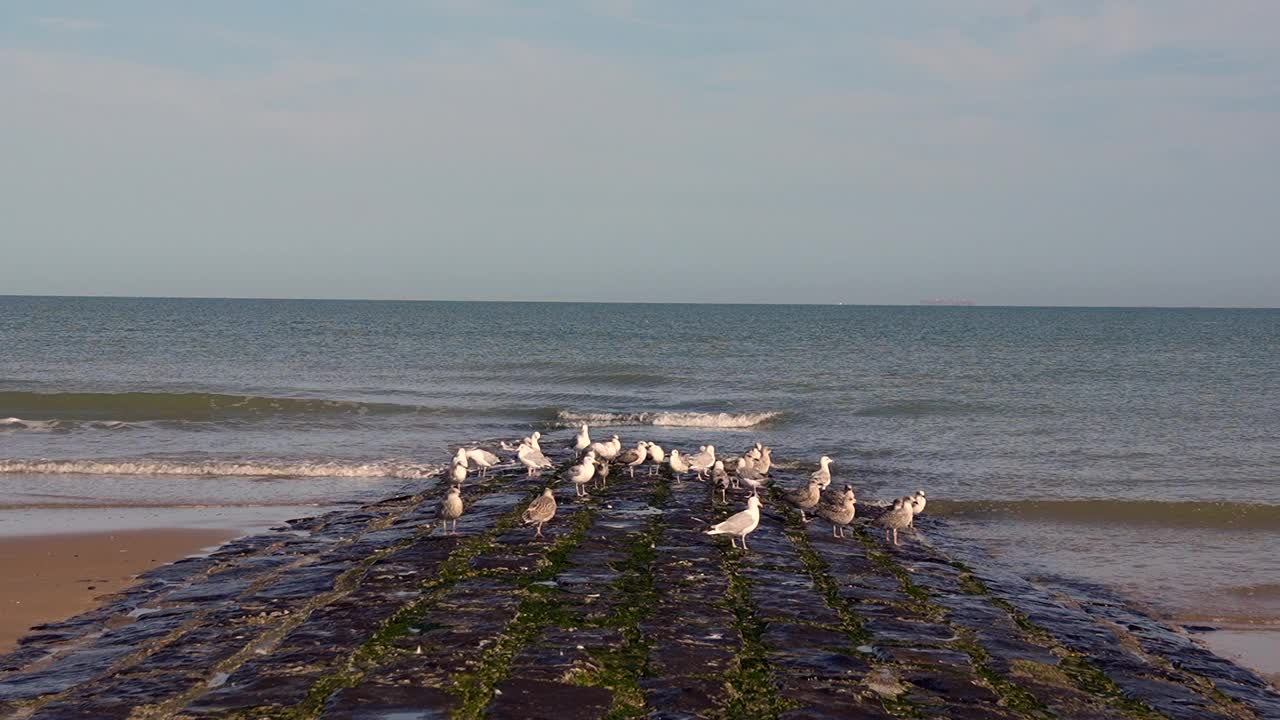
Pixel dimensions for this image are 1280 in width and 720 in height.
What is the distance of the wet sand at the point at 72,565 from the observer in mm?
12445

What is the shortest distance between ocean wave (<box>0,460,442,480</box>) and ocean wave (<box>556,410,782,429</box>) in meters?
9.72

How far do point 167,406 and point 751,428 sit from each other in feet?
59.1

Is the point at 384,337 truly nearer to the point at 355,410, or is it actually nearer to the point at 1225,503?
the point at 355,410

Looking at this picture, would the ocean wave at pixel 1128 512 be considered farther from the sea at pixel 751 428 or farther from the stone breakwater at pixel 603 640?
the stone breakwater at pixel 603 640

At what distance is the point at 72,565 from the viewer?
14727 millimetres

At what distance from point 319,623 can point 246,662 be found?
1093 millimetres

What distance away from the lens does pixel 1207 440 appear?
95.6ft

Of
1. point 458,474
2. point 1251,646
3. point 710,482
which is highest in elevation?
point 458,474

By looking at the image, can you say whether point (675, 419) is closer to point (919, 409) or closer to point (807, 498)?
point (919, 409)

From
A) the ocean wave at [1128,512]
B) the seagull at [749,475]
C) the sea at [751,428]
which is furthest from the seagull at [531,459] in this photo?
the ocean wave at [1128,512]

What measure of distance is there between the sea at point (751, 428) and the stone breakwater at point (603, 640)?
315 centimetres

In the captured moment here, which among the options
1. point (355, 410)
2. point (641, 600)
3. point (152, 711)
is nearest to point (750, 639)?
point (641, 600)

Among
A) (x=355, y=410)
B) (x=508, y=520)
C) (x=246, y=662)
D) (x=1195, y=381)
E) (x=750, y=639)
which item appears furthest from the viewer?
(x=1195, y=381)

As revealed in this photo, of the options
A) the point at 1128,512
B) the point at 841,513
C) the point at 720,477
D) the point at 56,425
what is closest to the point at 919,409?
the point at 1128,512
